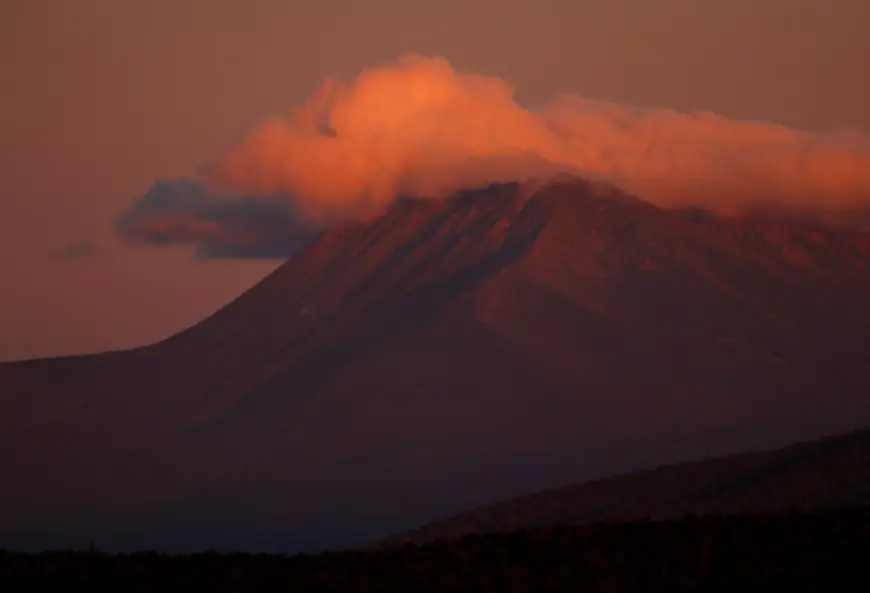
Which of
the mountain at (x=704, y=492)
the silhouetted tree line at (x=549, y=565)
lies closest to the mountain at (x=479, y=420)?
the mountain at (x=704, y=492)

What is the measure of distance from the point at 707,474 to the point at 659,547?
2547 cm

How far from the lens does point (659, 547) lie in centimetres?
2472

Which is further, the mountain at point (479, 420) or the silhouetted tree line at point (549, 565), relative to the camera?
the mountain at point (479, 420)

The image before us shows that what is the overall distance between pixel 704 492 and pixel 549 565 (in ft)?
80.1

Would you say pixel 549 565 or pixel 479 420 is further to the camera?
pixel 479 420

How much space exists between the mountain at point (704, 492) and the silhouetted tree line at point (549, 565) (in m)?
15.8

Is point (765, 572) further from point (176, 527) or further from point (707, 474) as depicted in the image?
point (176, 527)

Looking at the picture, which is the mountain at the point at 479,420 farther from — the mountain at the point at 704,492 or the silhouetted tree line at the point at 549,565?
the silhouetted tree line at the point at 549,565

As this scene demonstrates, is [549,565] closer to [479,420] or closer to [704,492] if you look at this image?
[704,492]

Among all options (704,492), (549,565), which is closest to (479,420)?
(704,492)

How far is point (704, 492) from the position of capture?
47375 mm

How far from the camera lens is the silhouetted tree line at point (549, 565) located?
22.2 m

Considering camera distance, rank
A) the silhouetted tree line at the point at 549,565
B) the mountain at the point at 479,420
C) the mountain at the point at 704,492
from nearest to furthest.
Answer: the silhouetted tree line at the point at 549,565 < the mountain at the point at 704,492 < the mountain at the point at 479,420

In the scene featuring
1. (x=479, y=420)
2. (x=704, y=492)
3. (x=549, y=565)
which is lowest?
(x=549, y=565)
